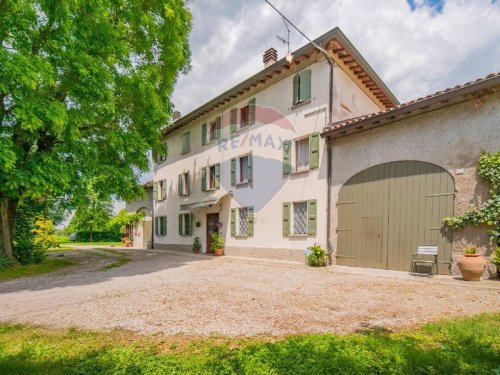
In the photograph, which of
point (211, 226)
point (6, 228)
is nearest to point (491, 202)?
point (211, 226)

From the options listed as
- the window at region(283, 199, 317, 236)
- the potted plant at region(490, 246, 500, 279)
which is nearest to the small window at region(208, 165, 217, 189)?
the window at region(283, 199, 317, 236)

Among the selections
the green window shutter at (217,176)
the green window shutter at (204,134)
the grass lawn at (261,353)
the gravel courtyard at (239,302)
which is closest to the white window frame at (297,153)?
the gravel courtyard at (239,302)

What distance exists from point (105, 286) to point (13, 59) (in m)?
5.80

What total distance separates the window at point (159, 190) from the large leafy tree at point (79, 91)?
28.9 feet

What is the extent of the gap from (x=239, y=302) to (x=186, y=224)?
12.7m

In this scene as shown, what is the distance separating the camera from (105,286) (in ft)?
23.2

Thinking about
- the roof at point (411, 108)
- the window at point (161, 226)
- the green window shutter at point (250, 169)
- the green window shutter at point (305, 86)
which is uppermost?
the green window shutter at point (305, 86)

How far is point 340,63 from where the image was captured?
1140 cm

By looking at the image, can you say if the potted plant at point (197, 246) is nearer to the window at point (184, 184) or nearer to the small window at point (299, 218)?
the window at point (184, 184)

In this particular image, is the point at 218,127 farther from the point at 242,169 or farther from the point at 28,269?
the point at 28,269

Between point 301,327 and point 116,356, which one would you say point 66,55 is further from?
point 301,327

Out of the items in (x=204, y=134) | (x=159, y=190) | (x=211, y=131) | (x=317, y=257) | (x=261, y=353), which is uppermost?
(x=211, y=131)

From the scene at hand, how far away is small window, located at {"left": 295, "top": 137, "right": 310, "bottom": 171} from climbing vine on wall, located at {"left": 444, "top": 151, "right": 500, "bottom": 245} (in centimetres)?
571

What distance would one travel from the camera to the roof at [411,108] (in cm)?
694
